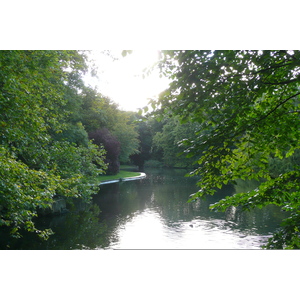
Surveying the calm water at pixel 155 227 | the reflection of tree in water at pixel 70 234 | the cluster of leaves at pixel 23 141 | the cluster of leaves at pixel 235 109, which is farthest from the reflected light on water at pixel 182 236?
the cluster of leaves at pixel 235 109

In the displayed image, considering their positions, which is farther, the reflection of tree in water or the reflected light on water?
the reflected light on water

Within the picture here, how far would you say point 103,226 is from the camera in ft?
35.6

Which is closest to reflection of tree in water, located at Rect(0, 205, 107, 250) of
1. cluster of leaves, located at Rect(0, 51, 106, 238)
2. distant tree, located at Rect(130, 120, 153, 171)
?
cluster of leaves, located at Rect(0, 51, 106, 238)

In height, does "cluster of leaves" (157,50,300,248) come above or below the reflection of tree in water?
above

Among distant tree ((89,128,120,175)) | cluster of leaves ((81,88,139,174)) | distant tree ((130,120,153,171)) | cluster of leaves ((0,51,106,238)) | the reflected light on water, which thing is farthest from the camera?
distant tree ((130,120,153,171))

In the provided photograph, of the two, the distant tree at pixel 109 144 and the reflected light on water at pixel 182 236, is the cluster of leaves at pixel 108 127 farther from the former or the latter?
the reflected light on water at pixel 182 236

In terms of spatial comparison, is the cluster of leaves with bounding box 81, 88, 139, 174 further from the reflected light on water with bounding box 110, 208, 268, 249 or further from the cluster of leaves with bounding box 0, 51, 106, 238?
the cluster of leaves with bounding box 0, 51, 106, 238

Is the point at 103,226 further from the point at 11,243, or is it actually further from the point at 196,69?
the point at 196,69

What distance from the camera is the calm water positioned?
8.78 m

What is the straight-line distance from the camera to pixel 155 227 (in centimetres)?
1080

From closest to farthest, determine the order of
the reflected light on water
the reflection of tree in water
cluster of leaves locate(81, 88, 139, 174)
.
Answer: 1. the reflection of tree in water
2. the reflected light on water
3. cluster of leaves locate(81, 88, 139, 174)

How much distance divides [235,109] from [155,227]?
7921 mm

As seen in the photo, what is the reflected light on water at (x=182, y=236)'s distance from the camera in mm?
8742

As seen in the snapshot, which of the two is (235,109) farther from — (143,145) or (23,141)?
Result: (143,145)
